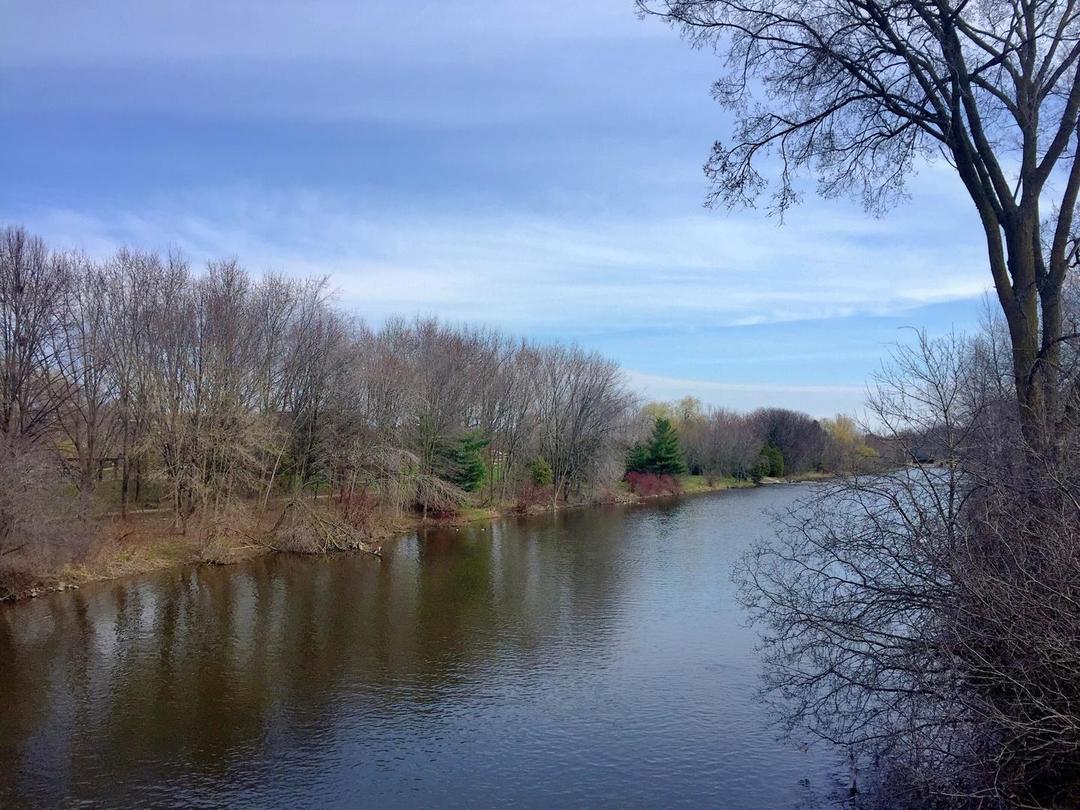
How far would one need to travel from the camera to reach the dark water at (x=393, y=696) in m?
9.98

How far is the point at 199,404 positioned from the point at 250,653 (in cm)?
1387

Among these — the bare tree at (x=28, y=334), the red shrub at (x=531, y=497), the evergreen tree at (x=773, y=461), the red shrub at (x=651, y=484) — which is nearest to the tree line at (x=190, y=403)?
the bare tree at (x=28, y=334)

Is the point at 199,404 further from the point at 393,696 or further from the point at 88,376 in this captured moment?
the point at 393,696

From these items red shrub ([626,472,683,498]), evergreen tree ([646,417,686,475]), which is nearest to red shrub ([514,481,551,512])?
red shrub ([626,472,683,498])

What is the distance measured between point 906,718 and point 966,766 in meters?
0.75

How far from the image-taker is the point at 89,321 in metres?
27.2

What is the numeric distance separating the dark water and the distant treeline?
15.9ft

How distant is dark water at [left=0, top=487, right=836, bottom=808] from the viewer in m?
9.98

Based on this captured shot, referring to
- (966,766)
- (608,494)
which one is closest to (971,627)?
(966,766)

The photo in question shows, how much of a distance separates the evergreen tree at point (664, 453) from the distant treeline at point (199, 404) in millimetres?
17061

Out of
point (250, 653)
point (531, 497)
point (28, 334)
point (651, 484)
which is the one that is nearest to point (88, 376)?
point (28, 334)

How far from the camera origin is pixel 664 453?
53625 millimetres

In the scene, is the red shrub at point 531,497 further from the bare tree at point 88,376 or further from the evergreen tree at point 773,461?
the evergreen tree at point 773,461

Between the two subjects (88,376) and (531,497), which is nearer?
(88,376)
